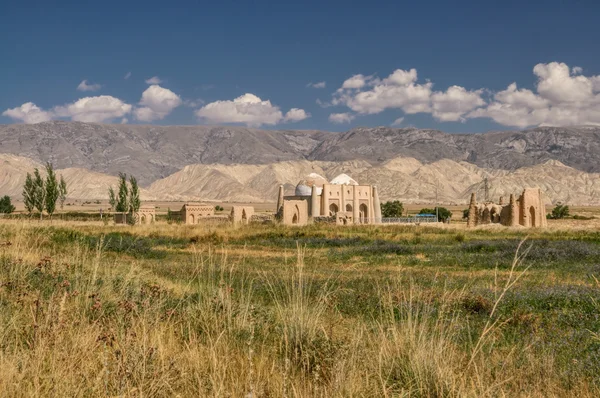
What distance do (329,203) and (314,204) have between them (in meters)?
1.83

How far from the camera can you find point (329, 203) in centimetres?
4922

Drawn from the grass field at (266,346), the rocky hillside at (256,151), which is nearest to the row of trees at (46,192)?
the grass field at (266,346)

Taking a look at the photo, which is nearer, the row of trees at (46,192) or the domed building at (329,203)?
the row of trees at (46,192)

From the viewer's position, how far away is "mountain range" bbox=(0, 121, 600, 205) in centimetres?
11406

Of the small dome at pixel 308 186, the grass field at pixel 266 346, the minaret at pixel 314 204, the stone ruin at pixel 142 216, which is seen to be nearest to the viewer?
the grass field at pixel 266 346

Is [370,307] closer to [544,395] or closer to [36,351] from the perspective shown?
[544,395]

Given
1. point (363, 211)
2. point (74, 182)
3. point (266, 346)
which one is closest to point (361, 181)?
point (363, 211)

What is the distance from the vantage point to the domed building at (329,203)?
141ft

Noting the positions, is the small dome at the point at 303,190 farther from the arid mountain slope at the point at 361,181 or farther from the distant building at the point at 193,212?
the arid mountain slope at the point at 361,181

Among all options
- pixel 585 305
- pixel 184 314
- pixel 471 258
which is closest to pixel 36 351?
pixel 184 314

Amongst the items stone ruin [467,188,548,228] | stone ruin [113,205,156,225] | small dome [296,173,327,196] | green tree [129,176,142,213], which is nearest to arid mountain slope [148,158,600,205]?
small dome [296,173,327,196]

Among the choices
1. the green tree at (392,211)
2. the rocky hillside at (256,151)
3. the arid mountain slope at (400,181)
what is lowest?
the green tree at (392,211)

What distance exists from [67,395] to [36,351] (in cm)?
58

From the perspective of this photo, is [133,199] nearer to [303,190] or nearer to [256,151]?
[303,190]
